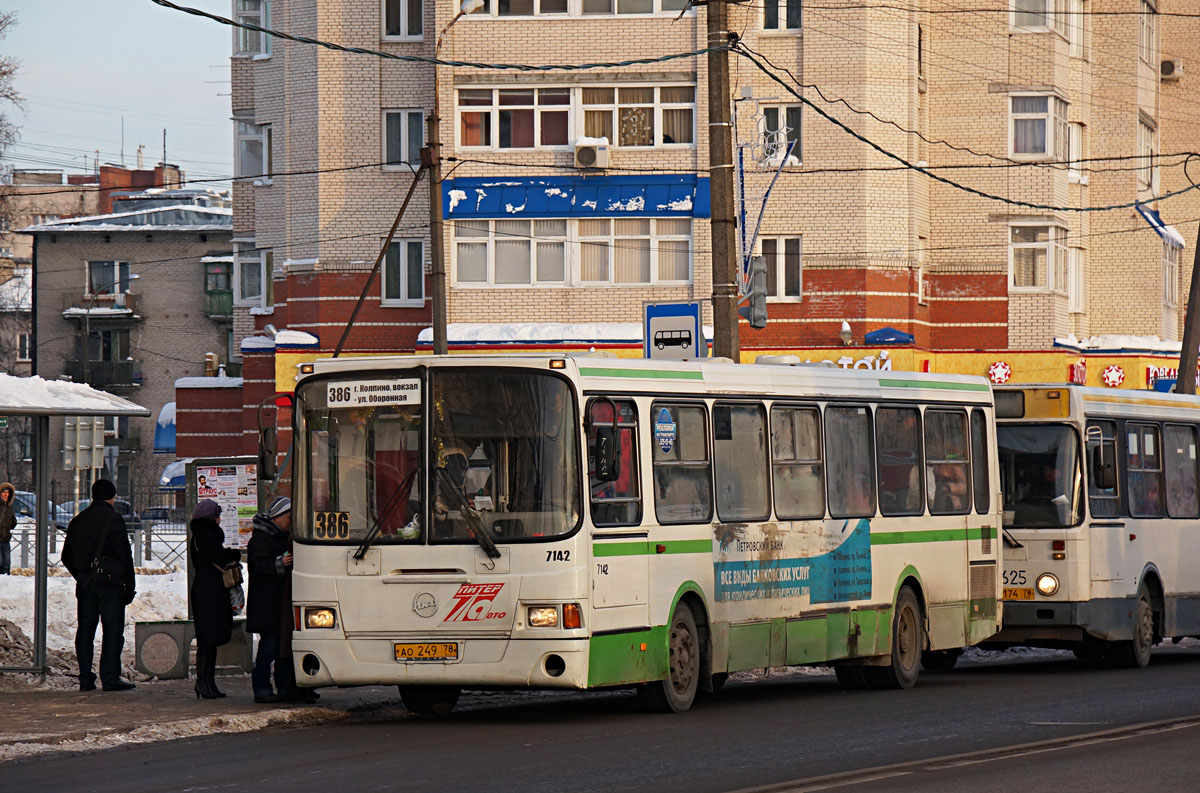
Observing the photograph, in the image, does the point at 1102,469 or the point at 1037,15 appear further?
the point at 1037,15

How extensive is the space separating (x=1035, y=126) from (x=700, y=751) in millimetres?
34535

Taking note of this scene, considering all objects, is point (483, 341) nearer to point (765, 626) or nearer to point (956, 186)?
point (956, 186)

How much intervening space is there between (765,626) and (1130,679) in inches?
192

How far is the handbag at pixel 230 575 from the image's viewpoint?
15.7 m

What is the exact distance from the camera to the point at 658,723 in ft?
45.0

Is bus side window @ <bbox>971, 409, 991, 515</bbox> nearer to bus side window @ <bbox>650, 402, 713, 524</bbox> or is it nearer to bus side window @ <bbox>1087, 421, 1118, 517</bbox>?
bus side window @ <bbox>1087, 421, 1118, 517</bbox>

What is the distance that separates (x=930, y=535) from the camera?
18.2 meters

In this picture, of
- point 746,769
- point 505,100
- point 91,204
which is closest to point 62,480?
point 91,204

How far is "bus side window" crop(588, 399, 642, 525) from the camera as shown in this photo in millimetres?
13625

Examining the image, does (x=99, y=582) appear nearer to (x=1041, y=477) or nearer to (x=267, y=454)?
(x=267, y=454)

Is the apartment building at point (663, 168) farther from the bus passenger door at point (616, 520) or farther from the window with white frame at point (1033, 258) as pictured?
the bus passenger door at point (616, 520)

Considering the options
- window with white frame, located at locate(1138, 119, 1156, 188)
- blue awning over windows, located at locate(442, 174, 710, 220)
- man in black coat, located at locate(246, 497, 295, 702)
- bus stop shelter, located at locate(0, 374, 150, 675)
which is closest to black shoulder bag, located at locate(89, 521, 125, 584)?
bus stop shelter, located at locate(0, 374, 150, 675)

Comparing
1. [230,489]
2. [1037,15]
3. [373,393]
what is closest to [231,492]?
[230,489]

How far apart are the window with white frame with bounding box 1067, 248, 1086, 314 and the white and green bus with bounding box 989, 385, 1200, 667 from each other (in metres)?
25.5
